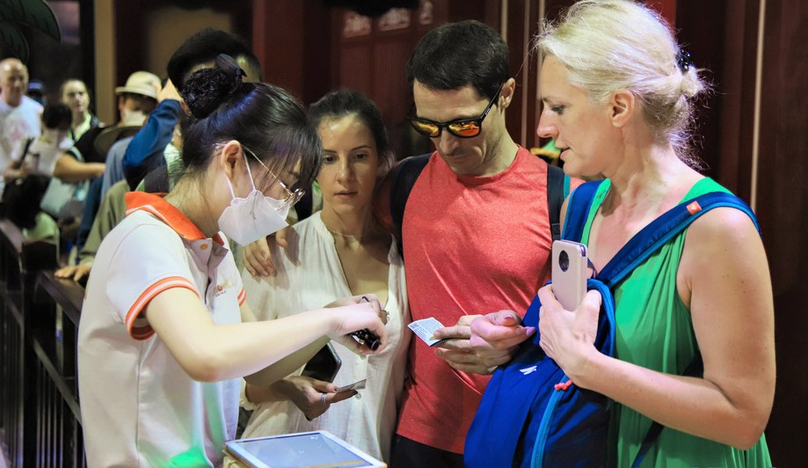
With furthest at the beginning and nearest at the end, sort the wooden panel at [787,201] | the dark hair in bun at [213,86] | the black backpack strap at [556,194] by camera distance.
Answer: the wooden panel at [787,201], the black backpack strap at [556,194], the dark hair in bun at [213,86]

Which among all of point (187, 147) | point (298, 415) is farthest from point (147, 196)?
point (298, 415)

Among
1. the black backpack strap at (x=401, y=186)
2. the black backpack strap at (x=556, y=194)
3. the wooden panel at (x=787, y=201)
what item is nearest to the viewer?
the black backpack strap at (x=556, y=194)

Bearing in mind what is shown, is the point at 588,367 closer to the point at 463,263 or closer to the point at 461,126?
the point at 463,263

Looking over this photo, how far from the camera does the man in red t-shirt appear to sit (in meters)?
2.14

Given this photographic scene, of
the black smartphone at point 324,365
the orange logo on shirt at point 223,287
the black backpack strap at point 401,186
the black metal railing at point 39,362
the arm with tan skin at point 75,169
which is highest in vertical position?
the black backpack strap at point 401,186

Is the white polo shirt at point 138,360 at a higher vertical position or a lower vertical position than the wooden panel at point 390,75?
lower

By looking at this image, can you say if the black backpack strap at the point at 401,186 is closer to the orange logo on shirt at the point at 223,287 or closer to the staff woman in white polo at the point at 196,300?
the staff woman in white polo at the point at 196,300

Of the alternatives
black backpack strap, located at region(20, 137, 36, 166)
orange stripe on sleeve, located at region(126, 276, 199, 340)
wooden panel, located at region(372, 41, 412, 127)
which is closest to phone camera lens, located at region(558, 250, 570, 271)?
orange stripe on sleeve, located at region(126, 276, 199, 340)

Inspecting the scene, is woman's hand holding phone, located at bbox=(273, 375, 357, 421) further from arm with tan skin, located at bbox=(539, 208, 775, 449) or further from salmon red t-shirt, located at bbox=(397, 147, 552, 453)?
arm with tan skin, located at bbox=(539, 208, 775, 449)

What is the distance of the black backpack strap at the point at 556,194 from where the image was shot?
2.12m

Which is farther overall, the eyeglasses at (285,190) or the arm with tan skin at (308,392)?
the arm with tan skin at (308,392)

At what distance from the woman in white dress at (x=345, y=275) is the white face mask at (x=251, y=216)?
0.52m

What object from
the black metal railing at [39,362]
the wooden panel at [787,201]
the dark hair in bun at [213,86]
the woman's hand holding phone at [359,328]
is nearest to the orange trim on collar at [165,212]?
the dark hair in bun at [213,86]

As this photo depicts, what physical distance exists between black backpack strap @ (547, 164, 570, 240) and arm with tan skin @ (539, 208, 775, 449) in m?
0.57
